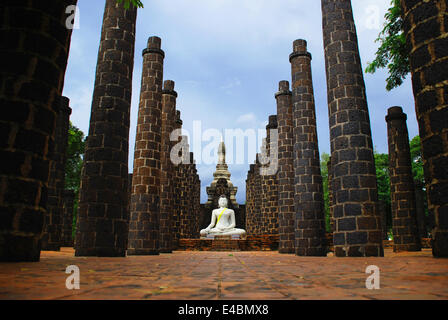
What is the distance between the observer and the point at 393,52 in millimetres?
13039

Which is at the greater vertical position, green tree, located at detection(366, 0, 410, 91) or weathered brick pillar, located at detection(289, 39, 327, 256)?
Result: green tree, located at detection(366, 0, 410, 91)

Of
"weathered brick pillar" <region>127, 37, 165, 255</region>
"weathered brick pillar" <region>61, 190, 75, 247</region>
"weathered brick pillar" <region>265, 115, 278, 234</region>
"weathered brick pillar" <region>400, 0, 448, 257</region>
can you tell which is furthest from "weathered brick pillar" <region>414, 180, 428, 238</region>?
"weathered brick pillar" <region>61, 190, 75, 247</region>

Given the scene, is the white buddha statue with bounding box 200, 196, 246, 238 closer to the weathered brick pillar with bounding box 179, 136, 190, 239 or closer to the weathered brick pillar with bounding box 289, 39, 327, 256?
the weathered brick pillar with bounding box 179, 136, 190, 239

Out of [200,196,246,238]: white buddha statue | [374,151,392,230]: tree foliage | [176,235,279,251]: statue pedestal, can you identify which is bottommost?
[176,235,279,251]: statue pedestal

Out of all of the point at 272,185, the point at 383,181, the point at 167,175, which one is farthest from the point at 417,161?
the point at 167,175

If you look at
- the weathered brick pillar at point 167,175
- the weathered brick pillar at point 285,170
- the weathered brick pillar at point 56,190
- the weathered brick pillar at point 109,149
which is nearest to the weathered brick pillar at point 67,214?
the weathered brick pillar at point 56,190

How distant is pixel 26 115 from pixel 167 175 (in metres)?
11.7

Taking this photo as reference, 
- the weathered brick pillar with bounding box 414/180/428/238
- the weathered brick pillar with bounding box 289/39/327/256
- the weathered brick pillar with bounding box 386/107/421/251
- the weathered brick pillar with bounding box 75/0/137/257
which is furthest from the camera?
the weathered brick pillar with bounding box 414/180/428/238

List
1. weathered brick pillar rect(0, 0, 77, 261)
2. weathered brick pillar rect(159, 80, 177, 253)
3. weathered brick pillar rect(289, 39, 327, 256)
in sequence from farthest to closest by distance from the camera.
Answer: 1. weathered brick pillar rect(159, 80, 177, 253)
2. weathered brick pillar rect(289, 39, 327, 256)
3. weathered brick pillar rect(0, 0, 77, 261)

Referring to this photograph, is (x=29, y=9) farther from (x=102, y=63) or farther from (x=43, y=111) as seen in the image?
(x=102, y=63)

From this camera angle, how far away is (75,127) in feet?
92.2

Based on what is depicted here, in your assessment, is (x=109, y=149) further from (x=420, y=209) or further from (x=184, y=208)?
(x=420, y=209)

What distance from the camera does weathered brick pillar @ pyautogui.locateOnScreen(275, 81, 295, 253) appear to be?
46.0 ft

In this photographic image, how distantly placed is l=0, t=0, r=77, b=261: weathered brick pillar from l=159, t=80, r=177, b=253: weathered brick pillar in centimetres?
1072
